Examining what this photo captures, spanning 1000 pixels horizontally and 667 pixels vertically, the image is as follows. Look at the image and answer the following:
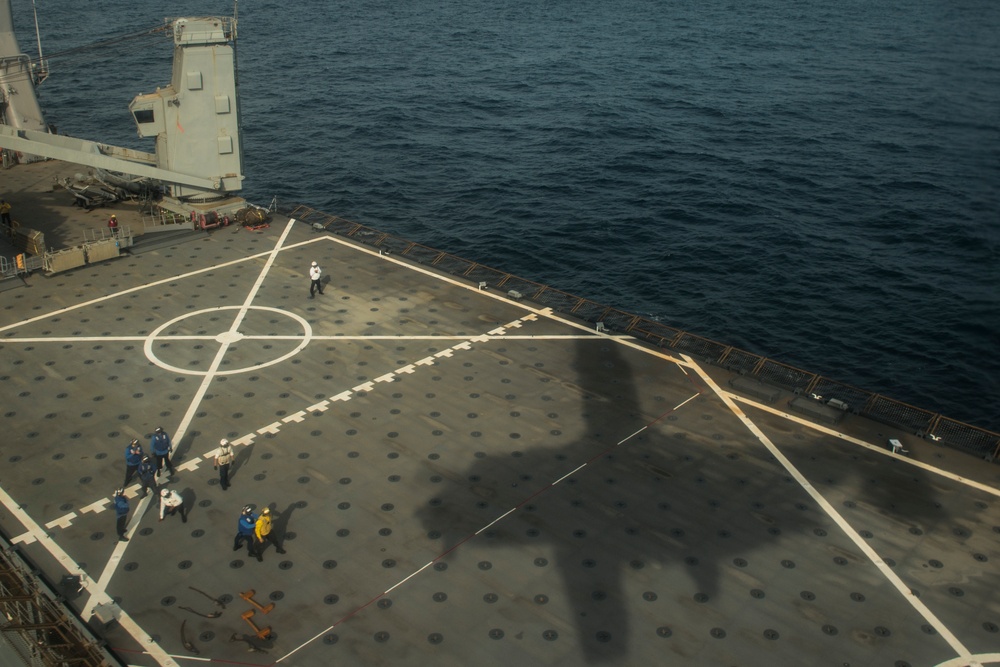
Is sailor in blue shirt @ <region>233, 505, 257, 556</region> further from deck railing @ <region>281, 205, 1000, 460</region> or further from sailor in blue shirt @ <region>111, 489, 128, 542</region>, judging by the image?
deck railing @ <region>281, 205, 1000, 460</region>

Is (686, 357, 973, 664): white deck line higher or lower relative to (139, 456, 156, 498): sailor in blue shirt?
higher

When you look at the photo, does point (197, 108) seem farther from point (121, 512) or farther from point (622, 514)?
point (622, 514)

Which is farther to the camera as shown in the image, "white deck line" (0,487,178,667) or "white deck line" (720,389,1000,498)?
"white deck line" (720,389,1000,498)

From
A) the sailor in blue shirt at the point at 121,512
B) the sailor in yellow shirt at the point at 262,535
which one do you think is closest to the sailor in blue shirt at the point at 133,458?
the sailor in blue shirt at the point at 121,512

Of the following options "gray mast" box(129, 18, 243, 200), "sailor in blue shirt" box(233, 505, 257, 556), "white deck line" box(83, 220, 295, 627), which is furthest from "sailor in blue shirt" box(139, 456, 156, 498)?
"gray mast" box(129, 18, 243, 200)

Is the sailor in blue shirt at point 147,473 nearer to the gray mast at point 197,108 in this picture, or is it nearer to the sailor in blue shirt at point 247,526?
the sailor in blue shirt at point 247,526

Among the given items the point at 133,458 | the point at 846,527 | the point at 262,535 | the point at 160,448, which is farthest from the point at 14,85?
the point at 846,527

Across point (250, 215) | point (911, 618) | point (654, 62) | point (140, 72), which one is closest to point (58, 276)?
point (250, 215)
